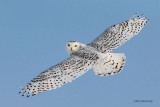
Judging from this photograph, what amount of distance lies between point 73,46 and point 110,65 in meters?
0.92

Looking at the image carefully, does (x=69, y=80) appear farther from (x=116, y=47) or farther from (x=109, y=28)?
(x=109, y=28)

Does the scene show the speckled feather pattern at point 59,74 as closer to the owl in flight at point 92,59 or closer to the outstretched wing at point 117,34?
the owl in flight at point 92,59

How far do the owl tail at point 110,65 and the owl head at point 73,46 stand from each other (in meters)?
0.69

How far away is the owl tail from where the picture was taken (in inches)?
299

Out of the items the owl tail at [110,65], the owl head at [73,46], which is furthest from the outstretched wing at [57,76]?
the owl head at [73,46]

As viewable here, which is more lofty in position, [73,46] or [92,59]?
[73,46]

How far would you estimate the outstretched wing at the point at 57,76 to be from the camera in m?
6.86

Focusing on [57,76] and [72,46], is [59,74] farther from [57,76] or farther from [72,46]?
[72,46]

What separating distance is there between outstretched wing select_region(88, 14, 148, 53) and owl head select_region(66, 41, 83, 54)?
285mm

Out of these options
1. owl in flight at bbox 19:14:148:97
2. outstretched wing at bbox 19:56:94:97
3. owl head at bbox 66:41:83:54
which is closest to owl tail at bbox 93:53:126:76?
owl in flight at bbox 19:14:148:97

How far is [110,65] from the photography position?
25.1 ft

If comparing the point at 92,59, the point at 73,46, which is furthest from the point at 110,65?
the point at 73,46

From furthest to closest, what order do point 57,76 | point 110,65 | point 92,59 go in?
1. point 110,65
2. point 92,59
3. point 57,76

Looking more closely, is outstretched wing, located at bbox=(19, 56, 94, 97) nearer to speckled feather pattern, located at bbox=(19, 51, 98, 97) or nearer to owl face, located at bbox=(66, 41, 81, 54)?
speckled feather pattern, located at bbox=(19, 51, 98, 97)
